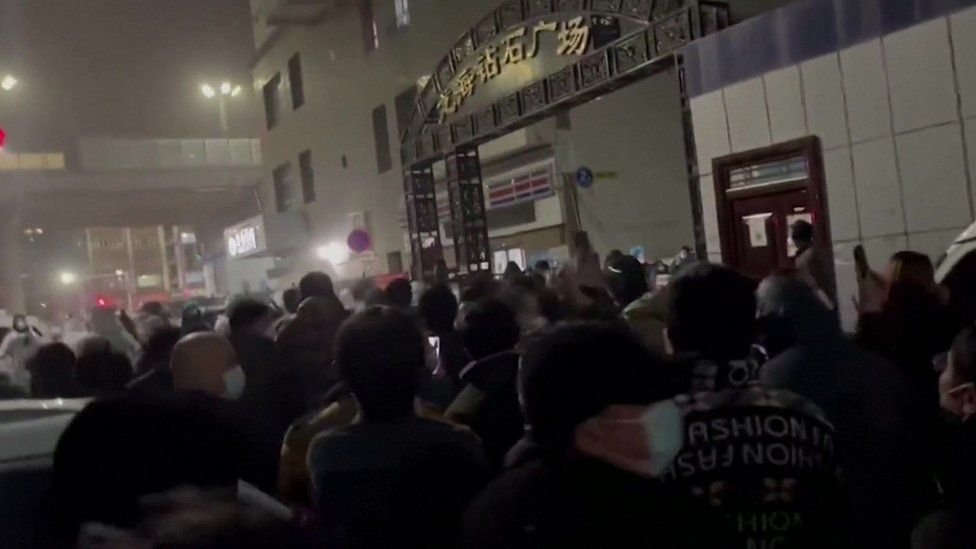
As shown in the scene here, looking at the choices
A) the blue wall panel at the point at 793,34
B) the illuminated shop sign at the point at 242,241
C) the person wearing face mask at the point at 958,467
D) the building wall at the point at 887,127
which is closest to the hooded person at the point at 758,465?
the person wearing face mask at the point at 958,467

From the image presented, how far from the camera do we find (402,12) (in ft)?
76.5

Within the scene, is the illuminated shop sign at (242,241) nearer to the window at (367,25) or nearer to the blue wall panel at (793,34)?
the window at (367,25)

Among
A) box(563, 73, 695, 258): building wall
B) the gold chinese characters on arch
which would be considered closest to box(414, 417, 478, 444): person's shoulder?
the gold chinese characters on arch

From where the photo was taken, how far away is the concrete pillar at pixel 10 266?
126 ft

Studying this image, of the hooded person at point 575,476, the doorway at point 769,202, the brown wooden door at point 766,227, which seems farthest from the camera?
the brown wooden door at point 766,227

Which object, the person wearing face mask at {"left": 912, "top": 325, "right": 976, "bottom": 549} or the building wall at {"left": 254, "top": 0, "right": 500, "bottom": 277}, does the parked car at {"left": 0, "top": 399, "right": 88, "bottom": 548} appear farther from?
the building wall at {"left": 254, "top": 0, "right": 500, "bottom": 277}

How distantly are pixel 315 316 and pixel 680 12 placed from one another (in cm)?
661

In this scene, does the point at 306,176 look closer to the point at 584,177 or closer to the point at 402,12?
the point at 402,12

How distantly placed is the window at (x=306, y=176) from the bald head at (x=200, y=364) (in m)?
25.7

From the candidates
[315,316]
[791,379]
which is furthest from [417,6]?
[791,379]

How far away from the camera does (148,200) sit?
3731 cm

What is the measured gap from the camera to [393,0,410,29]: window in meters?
23.0

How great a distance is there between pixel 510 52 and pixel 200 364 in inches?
433

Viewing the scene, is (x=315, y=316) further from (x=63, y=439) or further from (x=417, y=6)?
(x=417, y=6)
